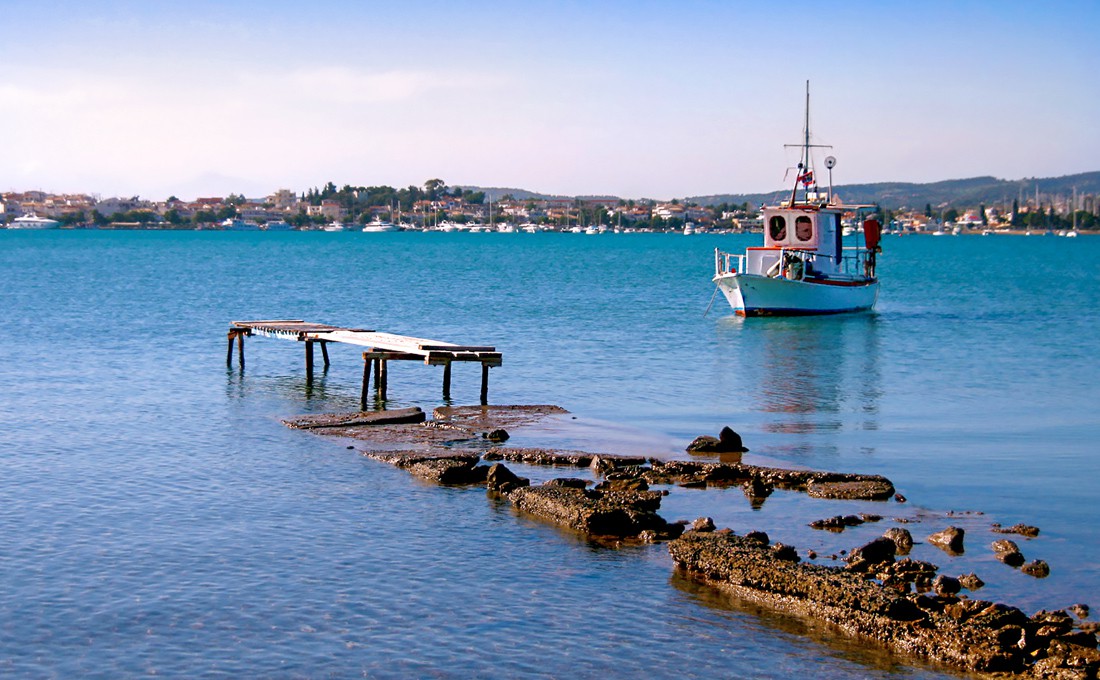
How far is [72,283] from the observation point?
7662 centimetres

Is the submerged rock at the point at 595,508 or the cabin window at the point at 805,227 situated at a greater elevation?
the cabin window at the point at 805,227

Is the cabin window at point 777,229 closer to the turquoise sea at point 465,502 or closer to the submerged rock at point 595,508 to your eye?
the turquoise sea at point 465,502

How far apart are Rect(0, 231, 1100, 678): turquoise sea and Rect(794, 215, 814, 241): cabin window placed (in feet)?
22.2

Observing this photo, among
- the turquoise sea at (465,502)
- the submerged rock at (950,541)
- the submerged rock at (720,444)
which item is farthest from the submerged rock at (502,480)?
the submerged rock at (950,541)

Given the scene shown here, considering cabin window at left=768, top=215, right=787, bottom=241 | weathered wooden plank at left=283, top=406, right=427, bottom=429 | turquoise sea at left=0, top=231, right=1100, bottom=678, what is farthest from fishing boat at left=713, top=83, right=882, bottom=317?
weathered wooden plank at left=283, top=406, right=427, bottom=429

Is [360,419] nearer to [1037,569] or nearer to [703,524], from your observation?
[703,524]

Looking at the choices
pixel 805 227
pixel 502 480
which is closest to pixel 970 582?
pixel 502 480

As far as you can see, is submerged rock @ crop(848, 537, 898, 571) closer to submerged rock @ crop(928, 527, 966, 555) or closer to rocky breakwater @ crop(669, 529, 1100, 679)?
rocky breakwater @ crop(669, 529, 1100, 679)

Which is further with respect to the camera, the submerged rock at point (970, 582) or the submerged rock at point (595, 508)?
the submerged rock at point (595, 508)

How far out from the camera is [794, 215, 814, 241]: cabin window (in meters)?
50.1

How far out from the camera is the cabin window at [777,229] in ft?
165

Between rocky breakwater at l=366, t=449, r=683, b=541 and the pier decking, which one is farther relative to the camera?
the pier decking

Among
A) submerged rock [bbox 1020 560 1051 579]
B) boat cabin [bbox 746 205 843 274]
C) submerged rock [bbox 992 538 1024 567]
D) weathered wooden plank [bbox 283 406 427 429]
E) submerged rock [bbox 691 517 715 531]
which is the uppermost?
boat cabin [bbox 746 205 843 274]

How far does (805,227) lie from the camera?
5016 centimetres
